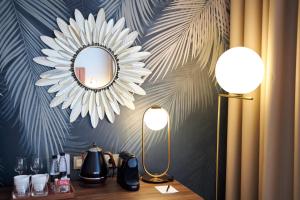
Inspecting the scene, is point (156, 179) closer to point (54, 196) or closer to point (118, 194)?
point (118, 194)

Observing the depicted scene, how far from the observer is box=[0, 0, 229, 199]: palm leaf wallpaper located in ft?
7.29

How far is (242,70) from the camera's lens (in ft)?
7.14

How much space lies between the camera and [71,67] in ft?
7.63

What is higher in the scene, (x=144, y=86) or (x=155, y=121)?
(x=144, y=86)

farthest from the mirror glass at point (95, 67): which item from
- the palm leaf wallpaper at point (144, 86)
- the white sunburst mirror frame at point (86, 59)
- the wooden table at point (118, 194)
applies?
the wooden table at point (118, 194)

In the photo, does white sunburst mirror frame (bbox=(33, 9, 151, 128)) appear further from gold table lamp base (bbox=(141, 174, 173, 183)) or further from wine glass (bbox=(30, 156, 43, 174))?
gold table lamp base (bbox=(141, 174, 173, 183))

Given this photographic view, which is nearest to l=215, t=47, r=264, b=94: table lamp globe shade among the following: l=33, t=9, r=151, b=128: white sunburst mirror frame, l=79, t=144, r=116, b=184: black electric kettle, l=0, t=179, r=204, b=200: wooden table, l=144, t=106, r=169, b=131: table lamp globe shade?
l=144, t=106, r=169, b=131: table lamp globe shade

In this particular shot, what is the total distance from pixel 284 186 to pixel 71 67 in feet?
5.17

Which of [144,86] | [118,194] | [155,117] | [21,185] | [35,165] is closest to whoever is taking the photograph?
[21,185]

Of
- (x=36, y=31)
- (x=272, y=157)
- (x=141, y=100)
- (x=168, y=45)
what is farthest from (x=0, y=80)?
(x=272, y=157)

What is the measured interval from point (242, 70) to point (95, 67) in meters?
0.95

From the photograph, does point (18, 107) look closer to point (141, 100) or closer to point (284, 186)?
point (141, 100)

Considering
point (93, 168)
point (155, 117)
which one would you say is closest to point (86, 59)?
point (155, 117)

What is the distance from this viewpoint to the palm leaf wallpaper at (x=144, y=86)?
2221mm
